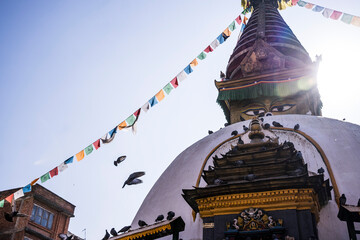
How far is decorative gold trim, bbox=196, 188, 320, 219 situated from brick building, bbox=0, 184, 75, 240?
11972mm

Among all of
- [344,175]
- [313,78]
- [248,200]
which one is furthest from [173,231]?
[313,78]

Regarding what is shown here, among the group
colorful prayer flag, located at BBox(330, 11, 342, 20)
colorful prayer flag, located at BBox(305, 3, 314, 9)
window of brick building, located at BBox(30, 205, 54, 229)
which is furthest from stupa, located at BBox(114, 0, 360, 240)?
window of brick building, located at BBox(30, 205, 54, 229)

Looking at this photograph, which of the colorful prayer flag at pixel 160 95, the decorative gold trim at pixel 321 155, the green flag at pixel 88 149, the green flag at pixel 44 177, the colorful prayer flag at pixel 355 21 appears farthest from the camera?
the colorful prayer flag at pixel 160 95

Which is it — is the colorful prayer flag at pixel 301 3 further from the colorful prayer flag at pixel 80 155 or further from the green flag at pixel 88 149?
the colorful prayer flag at pixel 80 155

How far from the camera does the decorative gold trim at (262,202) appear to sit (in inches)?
230

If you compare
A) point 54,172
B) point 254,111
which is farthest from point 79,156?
point 254,111

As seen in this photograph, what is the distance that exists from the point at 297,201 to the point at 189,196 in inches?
64.0

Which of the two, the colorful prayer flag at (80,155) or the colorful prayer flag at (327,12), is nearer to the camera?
the colorful prayer flag at (80,155)

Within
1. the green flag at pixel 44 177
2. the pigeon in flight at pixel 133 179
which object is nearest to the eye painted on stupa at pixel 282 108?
the pigeon in flight at pixel 133 179

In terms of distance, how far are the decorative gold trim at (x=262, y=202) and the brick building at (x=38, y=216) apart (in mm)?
11972

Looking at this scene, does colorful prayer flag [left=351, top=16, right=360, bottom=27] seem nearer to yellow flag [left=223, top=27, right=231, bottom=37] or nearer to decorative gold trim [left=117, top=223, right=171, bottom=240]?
yellow flag [left=223, top=27, right=231, bottom=37]

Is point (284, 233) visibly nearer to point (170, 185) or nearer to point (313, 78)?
point (170, 185)

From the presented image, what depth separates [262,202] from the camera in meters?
6.04

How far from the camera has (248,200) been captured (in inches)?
241
